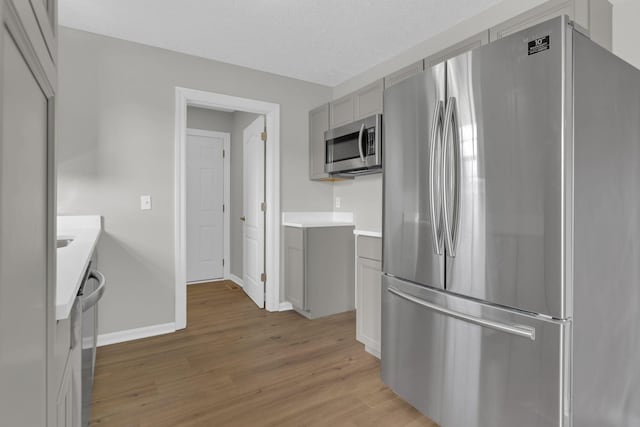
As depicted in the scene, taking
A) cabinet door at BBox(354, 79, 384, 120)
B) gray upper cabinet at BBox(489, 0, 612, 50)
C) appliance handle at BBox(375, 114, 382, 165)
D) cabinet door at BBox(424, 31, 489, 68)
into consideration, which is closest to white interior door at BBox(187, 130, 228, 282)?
cabinet door at BBox(354, 79, 384, 120)

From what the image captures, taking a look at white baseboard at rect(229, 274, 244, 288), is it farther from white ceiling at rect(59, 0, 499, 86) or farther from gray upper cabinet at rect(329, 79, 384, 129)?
white ceiling at rect(59, 0, 499, 86)

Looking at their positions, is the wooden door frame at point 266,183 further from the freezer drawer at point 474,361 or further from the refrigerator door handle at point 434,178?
the refrigerator door handle at point 434,178

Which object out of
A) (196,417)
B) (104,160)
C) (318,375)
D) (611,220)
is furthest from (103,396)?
(611,220)

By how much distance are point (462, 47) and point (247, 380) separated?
255 cm

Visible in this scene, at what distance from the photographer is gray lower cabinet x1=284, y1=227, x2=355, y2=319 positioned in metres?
3.30

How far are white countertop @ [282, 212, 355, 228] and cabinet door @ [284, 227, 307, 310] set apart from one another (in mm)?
99

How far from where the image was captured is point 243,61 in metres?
3.26

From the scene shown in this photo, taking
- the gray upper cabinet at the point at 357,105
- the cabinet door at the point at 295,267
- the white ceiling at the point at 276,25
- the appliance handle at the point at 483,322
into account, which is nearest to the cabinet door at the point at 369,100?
the gray upper cabinet at the point at 357,105

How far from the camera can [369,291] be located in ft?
8.33

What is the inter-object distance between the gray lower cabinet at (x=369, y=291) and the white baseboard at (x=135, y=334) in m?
1.64

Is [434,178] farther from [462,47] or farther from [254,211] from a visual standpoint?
[254,211]

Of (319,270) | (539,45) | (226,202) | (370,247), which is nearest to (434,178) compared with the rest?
(539,45)

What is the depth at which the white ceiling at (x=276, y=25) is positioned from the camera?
237 centimetres

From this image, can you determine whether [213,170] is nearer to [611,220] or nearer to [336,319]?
[336,319]
